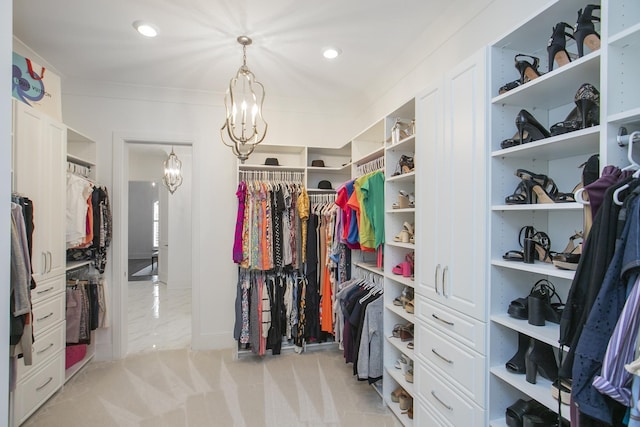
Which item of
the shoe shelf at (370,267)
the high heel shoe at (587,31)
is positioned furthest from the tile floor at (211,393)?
the high heel shoe at (587,31)

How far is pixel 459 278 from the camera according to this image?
1.64 metres

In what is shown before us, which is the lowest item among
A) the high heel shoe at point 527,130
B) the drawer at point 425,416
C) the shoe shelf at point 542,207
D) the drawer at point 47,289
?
the drawer at point 425,416

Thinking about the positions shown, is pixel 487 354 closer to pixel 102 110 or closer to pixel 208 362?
pixel 208 362

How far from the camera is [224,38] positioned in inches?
95.0

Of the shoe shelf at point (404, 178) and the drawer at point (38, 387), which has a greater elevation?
the shoe shelf at point (404, 178)

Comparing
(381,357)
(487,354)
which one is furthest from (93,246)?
(487,354)

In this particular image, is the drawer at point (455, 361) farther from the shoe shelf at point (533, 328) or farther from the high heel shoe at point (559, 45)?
the high heel shoe at point (559, 45)

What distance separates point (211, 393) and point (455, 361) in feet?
6.46

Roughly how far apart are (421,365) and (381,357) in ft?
1.95

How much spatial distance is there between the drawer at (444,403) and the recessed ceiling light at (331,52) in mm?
2419

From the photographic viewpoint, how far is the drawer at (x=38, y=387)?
207 cm

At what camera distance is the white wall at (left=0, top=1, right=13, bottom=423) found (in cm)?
66

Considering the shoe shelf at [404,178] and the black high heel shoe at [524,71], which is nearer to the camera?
the black high heel shoe at [524,71]

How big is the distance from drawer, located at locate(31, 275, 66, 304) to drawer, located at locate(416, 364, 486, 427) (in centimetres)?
268
